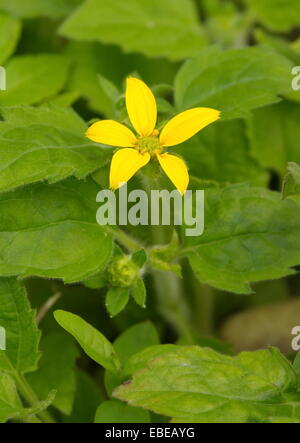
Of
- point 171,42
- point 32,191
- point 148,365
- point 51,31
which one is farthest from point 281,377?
point 51,31

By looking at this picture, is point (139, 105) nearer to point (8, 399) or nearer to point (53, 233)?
point (53, 233)

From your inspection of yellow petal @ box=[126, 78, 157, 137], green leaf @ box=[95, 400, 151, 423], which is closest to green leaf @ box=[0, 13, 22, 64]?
yellow petal @ box=[126, 78, 157, 137]

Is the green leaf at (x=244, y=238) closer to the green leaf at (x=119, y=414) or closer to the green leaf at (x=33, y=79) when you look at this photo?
the green leaf at (x=119, y=414)

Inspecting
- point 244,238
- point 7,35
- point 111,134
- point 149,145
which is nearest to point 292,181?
point 244,238

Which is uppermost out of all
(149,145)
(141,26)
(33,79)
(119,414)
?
(141,26)

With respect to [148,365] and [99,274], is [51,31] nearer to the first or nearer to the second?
[99,274]
